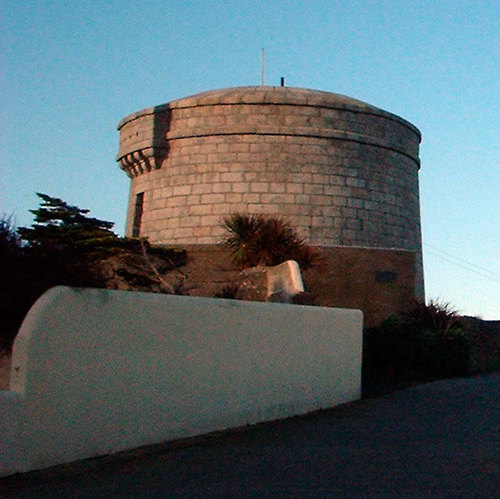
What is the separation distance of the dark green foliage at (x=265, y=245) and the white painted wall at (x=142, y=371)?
702 centimetres

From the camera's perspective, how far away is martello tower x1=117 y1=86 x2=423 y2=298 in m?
22.8

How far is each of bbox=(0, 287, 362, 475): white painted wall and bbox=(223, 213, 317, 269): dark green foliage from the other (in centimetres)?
702

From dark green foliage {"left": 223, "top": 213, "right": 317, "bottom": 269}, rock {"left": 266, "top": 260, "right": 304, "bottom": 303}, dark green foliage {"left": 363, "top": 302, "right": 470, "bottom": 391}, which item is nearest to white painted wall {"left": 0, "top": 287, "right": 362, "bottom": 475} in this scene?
rock {"left": 266, "top": 260, "right": 304, "bottom": 303}

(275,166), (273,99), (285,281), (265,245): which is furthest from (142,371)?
(273,99)

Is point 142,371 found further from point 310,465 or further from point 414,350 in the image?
point 414,350

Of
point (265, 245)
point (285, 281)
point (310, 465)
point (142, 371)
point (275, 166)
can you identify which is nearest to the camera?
point (310, 465)

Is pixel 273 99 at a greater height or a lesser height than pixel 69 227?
greater

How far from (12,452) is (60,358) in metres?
0.80

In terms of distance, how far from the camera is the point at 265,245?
18078 millimetres

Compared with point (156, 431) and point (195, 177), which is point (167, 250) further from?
point (156, 431)

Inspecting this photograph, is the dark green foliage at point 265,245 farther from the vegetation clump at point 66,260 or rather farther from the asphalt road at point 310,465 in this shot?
the asphalt road at point 310,465

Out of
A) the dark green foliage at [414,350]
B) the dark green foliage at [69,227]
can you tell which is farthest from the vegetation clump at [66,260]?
the dark green foliage at [414,350]

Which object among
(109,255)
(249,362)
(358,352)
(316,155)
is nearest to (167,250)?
(109,255)

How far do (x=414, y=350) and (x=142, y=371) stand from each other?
9.60m
